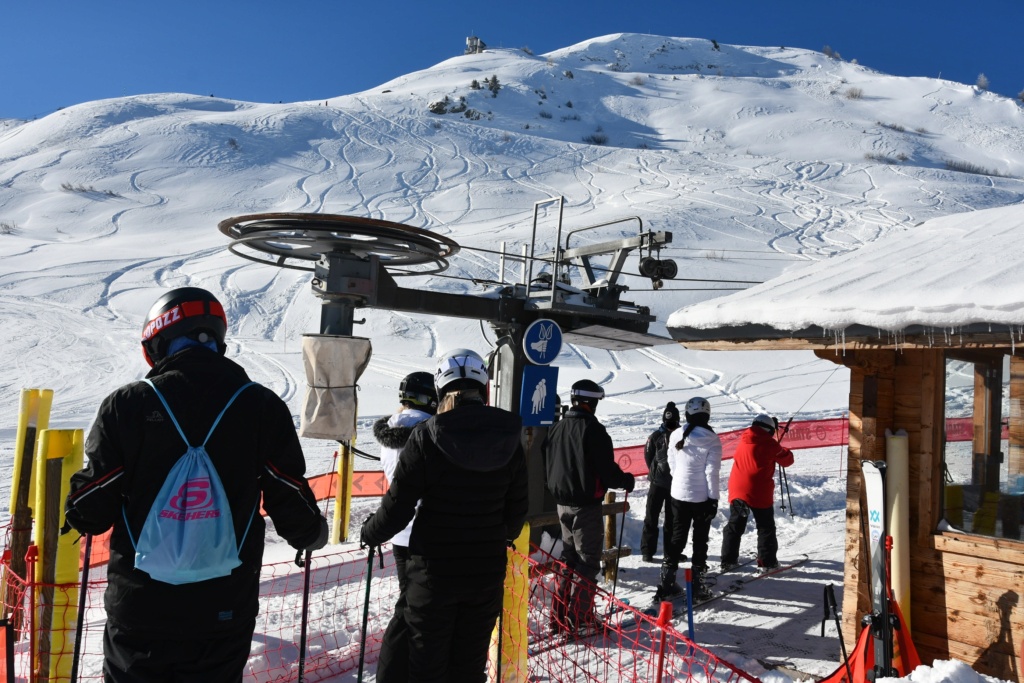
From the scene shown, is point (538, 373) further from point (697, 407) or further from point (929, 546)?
point (929, 546)

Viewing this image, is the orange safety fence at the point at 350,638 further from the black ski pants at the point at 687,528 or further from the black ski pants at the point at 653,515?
the black ski pants at the point at 653,515

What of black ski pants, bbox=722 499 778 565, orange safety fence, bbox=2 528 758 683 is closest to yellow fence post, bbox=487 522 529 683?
orange safety fence, bbox=2 528 758 683

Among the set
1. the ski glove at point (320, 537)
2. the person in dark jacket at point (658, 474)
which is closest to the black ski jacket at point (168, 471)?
the ski glove at point (320, 537)

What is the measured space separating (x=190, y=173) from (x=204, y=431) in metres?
42.5

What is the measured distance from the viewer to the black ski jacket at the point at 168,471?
2.44 meters

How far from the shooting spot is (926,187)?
3972 centimetres

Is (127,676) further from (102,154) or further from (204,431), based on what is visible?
(102,154)

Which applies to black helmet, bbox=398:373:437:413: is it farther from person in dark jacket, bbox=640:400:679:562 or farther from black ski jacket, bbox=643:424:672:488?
black ski jacket, bbox=643:424:672:488

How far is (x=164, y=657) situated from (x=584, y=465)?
12.3 feet

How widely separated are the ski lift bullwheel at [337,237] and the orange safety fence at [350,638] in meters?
2.30

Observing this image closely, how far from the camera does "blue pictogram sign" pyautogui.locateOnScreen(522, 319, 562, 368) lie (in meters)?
7.24

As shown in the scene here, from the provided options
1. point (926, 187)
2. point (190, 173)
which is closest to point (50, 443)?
point (190, 173)

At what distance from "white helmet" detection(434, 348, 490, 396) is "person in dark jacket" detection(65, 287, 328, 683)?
3.70 ft

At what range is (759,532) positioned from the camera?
7500mm
